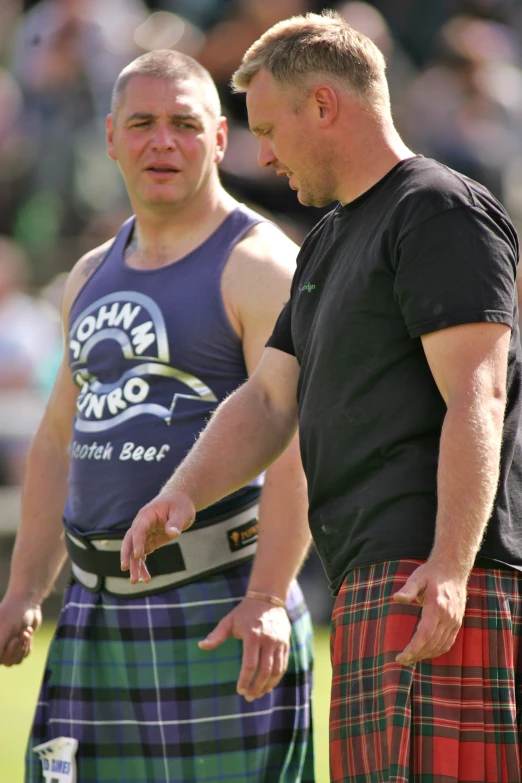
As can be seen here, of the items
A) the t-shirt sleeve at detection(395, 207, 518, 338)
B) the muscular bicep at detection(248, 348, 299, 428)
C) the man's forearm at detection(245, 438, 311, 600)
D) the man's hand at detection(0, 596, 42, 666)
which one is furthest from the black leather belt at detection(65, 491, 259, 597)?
the t-shirt sleeve at detection(395, 207, 518, 338)

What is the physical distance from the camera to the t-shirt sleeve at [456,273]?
6.89ft

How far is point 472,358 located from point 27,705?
4.23 m

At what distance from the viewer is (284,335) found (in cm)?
263

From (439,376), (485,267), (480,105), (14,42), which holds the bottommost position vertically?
(439,376)

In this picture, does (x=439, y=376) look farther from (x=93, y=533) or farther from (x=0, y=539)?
(x=0, y=539)

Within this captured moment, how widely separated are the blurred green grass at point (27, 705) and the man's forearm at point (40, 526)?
1.35m

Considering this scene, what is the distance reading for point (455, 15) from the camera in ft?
32.2

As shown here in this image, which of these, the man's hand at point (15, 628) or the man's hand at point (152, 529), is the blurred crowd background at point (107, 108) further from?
the man's hand at point (152, 529)

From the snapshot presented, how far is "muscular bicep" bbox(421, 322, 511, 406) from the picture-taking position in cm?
209

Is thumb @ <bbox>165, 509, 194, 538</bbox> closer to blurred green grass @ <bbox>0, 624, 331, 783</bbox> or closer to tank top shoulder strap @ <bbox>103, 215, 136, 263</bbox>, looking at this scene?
tank top shoulder strap @ <bbox>103, 215, 136, 263</bbox>

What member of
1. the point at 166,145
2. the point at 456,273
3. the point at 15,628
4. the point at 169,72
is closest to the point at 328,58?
the point at 456,273

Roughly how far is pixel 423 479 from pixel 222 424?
1.75 feet

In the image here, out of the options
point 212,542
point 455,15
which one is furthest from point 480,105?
point 212,542

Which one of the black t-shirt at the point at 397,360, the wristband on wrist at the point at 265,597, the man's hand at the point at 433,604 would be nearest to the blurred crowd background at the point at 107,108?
A: the wristband on wrist at the point at 265,597
